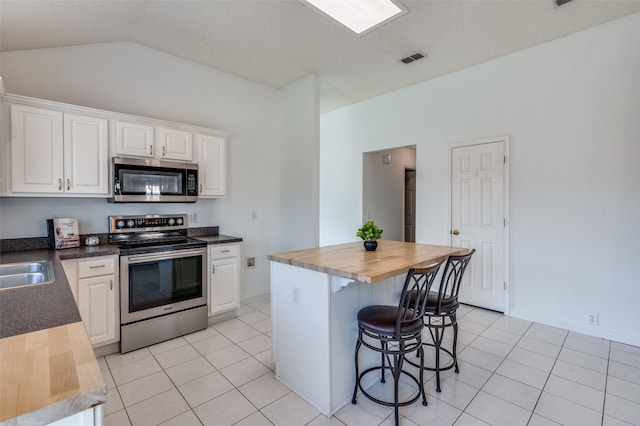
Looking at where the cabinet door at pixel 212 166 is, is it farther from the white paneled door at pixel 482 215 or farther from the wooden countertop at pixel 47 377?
the white paneled door at pixel 482 215

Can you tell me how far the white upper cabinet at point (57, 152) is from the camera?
2385mm

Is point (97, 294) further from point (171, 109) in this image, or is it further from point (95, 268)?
point (171, 109)

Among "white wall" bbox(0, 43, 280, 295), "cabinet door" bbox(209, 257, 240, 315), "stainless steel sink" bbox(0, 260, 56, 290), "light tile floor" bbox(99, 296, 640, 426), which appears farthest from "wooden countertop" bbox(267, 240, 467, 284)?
"white wall" bbox(0, 43, 280, 295)

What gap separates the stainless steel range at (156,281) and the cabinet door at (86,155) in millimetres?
436

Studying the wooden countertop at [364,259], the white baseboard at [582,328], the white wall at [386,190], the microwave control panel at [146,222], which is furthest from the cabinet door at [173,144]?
the white baseboard at [582,328]

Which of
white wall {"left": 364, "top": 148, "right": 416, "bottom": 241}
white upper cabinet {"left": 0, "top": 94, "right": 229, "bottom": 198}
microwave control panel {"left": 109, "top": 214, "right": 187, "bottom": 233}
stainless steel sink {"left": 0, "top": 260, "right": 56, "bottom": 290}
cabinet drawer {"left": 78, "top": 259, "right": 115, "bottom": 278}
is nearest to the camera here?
stainless steel sink {"left": 0, "top": 260, "right": 56, "bottom": 290}

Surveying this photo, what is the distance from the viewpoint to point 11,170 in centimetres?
236

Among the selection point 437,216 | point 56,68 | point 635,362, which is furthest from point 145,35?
point 635,362

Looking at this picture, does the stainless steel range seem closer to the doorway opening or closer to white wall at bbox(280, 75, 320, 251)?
white wall at bbox(280, 75, 320, 251)

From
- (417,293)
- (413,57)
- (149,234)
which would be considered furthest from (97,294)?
(413,57)

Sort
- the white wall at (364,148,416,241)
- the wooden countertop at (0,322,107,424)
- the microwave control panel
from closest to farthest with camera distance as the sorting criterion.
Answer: the wooden countertop at (0,322,107,424) < the microwave control panel < the white wall at (364,148,416,241)

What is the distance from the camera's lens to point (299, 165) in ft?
14.1

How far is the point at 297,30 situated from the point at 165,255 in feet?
8.50

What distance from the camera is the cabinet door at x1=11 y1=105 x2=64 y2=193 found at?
7.77 ft
